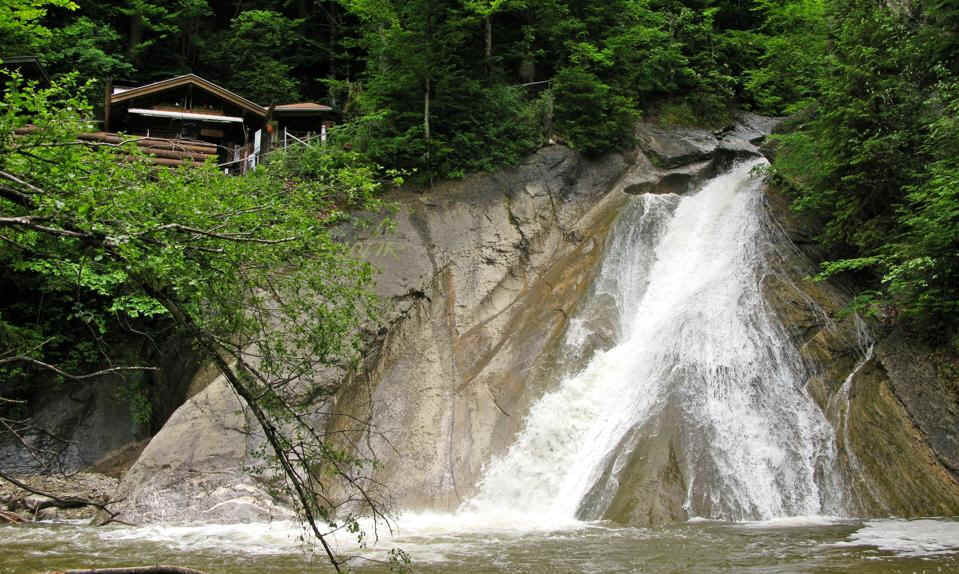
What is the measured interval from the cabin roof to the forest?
2164mm

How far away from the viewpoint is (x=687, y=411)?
12.8 m

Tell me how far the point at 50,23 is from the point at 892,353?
32.1 metres

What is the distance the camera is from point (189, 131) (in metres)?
26.9

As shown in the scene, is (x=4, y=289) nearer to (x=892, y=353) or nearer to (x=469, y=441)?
(x=469, y=441)

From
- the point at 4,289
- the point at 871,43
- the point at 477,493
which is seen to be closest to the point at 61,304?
the point at 4,289

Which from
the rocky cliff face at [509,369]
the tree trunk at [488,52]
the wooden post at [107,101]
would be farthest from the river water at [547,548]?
the wooden post at [107,101]

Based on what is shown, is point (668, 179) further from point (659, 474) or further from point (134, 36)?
point (134, 36)

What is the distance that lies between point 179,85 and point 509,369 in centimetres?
1850

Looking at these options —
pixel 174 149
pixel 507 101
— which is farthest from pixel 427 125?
pixel 174 149

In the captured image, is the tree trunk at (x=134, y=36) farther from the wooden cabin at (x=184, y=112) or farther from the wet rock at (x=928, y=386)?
the wet rock at (x=928, y=386)

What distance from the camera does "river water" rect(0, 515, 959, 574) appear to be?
26.0 ft

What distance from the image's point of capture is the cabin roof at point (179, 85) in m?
25.3

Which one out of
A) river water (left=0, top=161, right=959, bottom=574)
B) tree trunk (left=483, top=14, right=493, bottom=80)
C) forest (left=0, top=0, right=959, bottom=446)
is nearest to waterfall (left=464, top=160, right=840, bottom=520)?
river water (left=0, top=161, right=959, bottom=574)

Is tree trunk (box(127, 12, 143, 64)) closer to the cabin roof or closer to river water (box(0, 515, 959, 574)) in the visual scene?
the cabin roof
